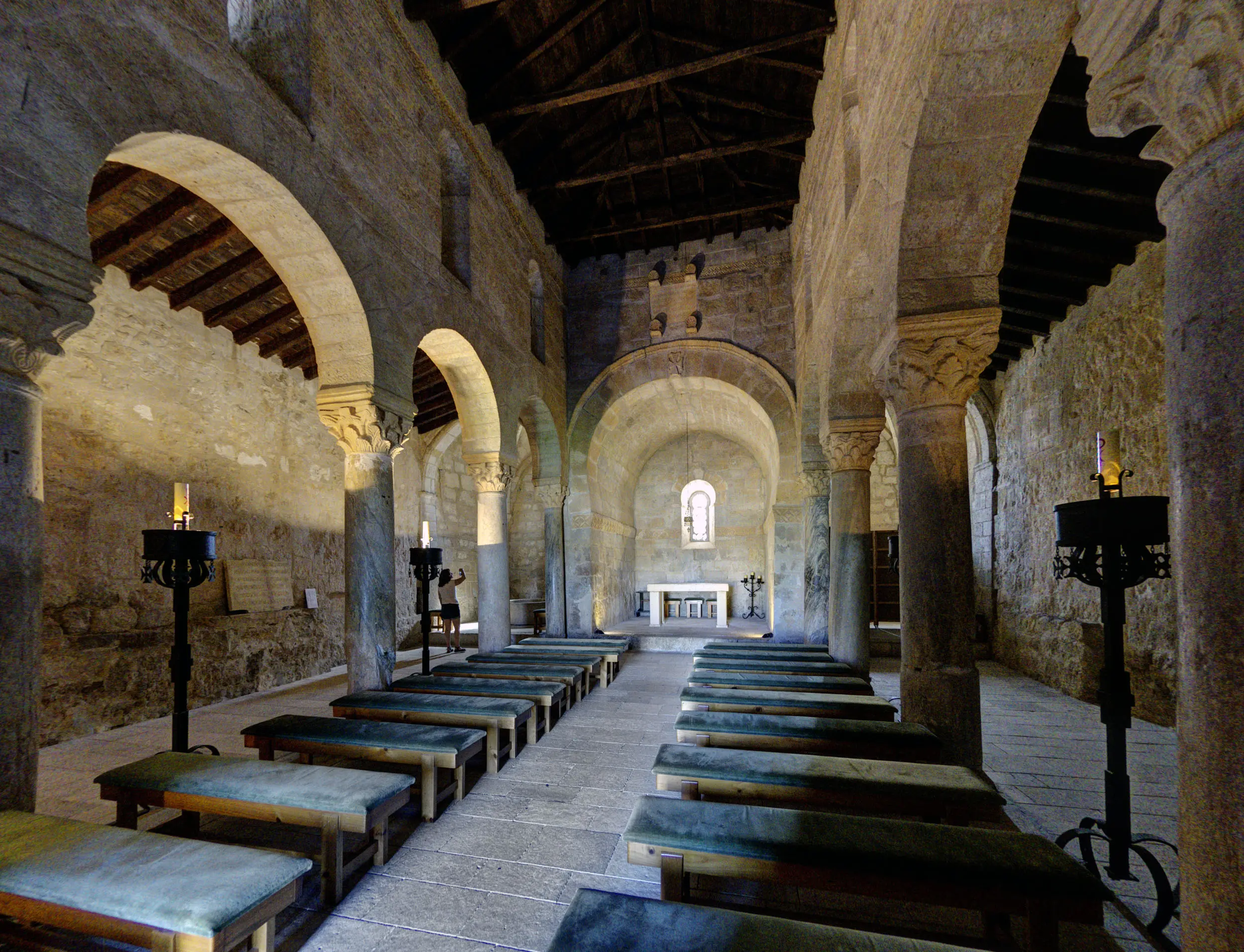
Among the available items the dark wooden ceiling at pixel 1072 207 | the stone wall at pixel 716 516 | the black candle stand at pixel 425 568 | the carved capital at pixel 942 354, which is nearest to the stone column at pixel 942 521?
the carved capital at pixel 942 354

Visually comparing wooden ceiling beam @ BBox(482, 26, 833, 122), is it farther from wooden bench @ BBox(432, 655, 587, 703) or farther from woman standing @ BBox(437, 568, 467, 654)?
woman standing @ BBox(437, 568, 467, 654)

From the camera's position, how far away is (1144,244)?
5773mm

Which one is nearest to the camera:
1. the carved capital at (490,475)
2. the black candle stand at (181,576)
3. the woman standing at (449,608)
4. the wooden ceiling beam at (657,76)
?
the black candle stand at (181,576)

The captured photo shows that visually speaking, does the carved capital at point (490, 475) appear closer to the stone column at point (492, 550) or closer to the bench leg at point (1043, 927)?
the stone column at point (492, 550)

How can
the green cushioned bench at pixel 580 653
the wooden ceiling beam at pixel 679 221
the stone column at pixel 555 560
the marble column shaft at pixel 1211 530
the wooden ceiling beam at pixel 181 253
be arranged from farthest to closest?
1. the stone column at pixel 555 560
2. the wooden ceiling beam at pixel 679 221
3. the green cushioned bench at pixel 580 653
4. the wooden ceiling beam at pixel 181 253
5. the marble column shaft at pixel 1211 530

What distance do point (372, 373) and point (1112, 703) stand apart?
552cm

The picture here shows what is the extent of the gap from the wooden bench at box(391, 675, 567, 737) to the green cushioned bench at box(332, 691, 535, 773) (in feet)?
0.72

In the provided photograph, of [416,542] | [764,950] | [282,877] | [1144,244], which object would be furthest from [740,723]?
[416,542]

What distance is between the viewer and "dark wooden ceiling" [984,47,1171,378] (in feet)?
14.9

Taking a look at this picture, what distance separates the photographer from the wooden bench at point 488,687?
16.9 feet

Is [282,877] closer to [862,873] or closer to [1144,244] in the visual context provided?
[862,873]

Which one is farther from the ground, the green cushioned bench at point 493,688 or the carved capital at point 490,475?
the carved capital at point 490,475

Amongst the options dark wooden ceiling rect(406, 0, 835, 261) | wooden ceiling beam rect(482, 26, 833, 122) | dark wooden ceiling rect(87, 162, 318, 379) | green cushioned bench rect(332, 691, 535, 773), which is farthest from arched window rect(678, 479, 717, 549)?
green cushioned bench rect(332, 691, 535, 773)

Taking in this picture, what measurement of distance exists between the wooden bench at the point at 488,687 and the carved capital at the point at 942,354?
12.4ft
